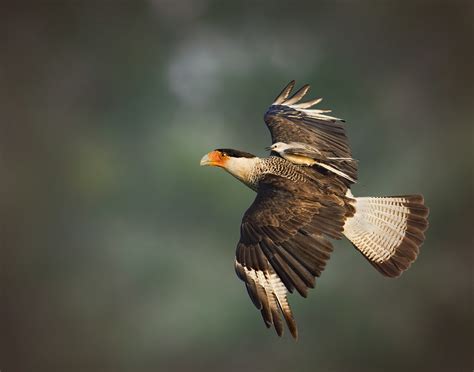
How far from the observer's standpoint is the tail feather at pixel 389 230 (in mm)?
5801

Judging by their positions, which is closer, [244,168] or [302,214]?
A: [302,214]

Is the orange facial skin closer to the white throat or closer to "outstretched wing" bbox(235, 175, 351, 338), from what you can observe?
the white throat

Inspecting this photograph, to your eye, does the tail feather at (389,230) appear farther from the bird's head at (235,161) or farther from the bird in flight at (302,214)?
the bird's head at (235,161)

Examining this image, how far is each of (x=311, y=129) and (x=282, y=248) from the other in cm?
191

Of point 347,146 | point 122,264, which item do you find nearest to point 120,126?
point 122,264

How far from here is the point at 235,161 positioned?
6.04 m

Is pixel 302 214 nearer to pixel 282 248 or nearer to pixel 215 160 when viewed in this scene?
pixel 282 248

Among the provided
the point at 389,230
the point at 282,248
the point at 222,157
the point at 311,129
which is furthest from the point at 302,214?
the point at 311,129

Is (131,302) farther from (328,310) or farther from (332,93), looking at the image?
(332,93)

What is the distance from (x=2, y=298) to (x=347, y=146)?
60.8 ft

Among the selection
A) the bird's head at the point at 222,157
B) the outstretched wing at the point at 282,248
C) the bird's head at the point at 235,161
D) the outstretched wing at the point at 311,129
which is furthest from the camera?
the outstretched wing at the point at 311,129

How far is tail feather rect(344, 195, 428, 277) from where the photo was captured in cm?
580

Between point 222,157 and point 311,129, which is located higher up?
point 311,129

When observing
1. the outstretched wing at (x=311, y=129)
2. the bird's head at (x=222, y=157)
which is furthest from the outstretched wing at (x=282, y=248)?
the outstretched wing at (x=311, y=129)
